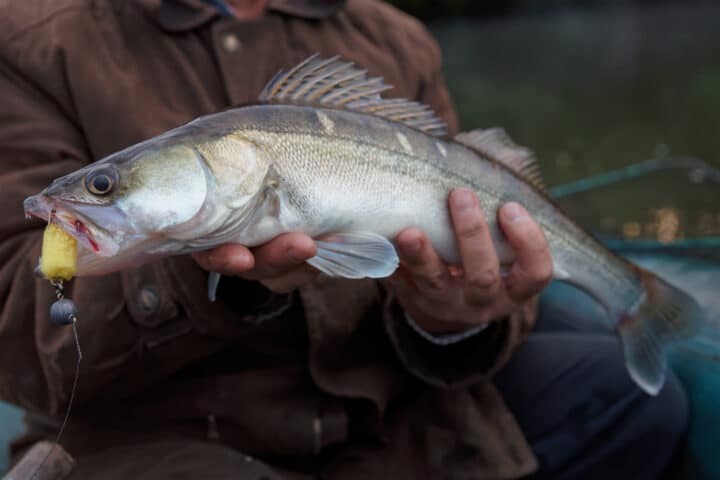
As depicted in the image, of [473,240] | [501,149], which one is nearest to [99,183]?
[473,240]

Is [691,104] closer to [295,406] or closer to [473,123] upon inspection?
[473,123]

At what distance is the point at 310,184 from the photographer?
1.63 m

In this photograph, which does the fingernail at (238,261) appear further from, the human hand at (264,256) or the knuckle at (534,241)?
the knuckle at (534,241)

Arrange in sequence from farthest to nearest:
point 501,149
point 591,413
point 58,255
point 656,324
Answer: point 591,413 → point 656,324 → point 501,149 → point 58,255

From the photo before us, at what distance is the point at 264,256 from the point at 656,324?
132 cm

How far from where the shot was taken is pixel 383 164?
1752 mm

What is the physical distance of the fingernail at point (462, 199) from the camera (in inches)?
71.5

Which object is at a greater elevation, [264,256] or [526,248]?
[264,256]

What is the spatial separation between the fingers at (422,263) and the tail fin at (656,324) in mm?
697

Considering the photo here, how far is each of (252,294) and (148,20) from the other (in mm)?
978

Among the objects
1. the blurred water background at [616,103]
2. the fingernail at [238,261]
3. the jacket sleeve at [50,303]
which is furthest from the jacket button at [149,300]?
the blurred water background at [616,103]

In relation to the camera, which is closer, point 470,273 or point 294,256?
point 294,256

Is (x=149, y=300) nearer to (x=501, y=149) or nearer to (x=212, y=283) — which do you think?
(x=212, y=283)

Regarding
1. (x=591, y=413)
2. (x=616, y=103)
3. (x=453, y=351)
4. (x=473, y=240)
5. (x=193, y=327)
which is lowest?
(x=616, y=103)
